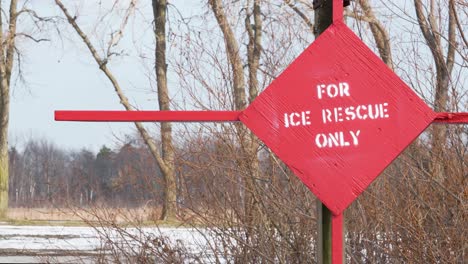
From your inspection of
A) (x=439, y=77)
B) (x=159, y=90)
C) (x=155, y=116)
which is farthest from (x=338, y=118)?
(x=159, y=90)

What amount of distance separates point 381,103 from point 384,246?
3.06 m

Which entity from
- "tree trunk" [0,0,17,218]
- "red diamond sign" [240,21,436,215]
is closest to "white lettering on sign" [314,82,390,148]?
"red diamond sign" [240,21,436,215]

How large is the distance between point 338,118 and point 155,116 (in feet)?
2.38

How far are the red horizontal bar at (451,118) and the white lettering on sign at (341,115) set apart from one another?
0.85ft

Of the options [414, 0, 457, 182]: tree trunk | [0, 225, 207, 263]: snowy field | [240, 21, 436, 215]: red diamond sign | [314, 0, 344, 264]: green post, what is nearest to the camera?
[240, 21, 436, 215]: red diamond sign

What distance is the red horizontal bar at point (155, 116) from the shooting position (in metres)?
3.91

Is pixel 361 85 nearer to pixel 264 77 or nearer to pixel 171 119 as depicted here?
pixel 171 119

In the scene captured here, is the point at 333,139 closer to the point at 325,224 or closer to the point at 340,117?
the point at 340,117

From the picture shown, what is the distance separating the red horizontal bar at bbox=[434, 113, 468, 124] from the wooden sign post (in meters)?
0.05

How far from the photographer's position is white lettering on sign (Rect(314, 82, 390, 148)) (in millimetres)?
3773

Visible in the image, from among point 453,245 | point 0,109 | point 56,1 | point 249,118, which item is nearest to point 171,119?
point 249,118

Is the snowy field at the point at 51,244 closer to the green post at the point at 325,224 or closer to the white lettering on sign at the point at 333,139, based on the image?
the green post at the point at 325,224

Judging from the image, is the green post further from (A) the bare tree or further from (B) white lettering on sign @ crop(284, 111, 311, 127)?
(A) the bare tree

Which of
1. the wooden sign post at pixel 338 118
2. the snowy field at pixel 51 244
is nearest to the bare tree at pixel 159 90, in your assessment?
the snowy field at pixel 51 244
